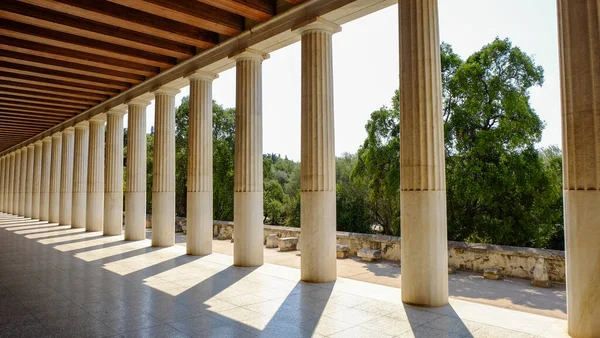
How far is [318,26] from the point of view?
16625 millimetres

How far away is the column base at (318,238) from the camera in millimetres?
16125

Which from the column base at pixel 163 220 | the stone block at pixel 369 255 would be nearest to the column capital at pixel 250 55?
the column base at pixel 163 220

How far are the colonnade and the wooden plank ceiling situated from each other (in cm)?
191

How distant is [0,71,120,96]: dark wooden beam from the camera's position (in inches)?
1026

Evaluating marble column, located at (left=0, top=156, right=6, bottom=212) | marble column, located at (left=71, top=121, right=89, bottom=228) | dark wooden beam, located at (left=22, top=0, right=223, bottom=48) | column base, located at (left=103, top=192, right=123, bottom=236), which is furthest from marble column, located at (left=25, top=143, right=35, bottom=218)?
dark wooden beam, located at (left=22, top=0, right=223, bottom=48)

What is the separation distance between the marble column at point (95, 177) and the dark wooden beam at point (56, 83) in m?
6.30

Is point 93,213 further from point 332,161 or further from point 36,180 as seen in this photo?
point 332,161

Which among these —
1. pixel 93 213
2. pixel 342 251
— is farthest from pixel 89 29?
pixel 93 213

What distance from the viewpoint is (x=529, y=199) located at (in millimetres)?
29531

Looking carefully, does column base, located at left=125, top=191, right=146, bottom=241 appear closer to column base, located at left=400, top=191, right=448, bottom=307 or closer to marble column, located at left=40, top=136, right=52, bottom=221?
column base, located at left=400, top=191, right=448, bottom=307

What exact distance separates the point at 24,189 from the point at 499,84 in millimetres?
59382

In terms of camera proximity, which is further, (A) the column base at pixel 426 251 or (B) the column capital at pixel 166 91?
(B) the column capital at pixel 166 91

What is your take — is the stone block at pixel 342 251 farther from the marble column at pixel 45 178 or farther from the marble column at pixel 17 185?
the marble column at pixel 17 185

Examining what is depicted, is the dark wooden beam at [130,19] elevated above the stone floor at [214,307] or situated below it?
above
